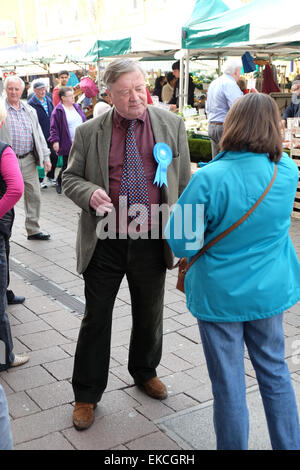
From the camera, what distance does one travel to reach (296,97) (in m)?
8.98

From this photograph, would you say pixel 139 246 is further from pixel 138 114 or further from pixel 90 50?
pixel 90 50

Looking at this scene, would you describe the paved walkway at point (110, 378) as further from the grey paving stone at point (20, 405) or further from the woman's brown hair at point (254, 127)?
the woman's brown hair at point (254, 127)

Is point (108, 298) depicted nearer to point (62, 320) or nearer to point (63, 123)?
point (62, 320)

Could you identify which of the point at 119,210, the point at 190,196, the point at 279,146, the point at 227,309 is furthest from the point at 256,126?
the point at 119,210

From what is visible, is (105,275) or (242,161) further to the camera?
(105,275)

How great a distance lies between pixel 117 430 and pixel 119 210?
45.7 inches

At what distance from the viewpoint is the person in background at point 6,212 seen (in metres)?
3.21

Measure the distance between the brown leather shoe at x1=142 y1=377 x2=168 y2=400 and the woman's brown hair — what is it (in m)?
1.60

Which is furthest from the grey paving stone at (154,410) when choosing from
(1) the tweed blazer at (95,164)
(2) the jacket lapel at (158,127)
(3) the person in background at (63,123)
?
(3) the person in background at (63,123)

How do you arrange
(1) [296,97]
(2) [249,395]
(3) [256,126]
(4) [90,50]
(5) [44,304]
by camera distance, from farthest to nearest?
(4) [90,50]
(1) [296,97]
(5) [44,304]
(2) [249,395]
(3) [256,126]

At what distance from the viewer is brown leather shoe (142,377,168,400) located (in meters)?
3.13

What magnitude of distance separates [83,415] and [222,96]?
6.63 metres

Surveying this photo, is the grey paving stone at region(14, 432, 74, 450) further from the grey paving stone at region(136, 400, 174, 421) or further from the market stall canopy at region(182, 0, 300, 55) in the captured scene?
the market stall canopy at region(182, 0, 300, 55)

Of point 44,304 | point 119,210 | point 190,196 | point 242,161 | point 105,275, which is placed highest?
point 242,161
